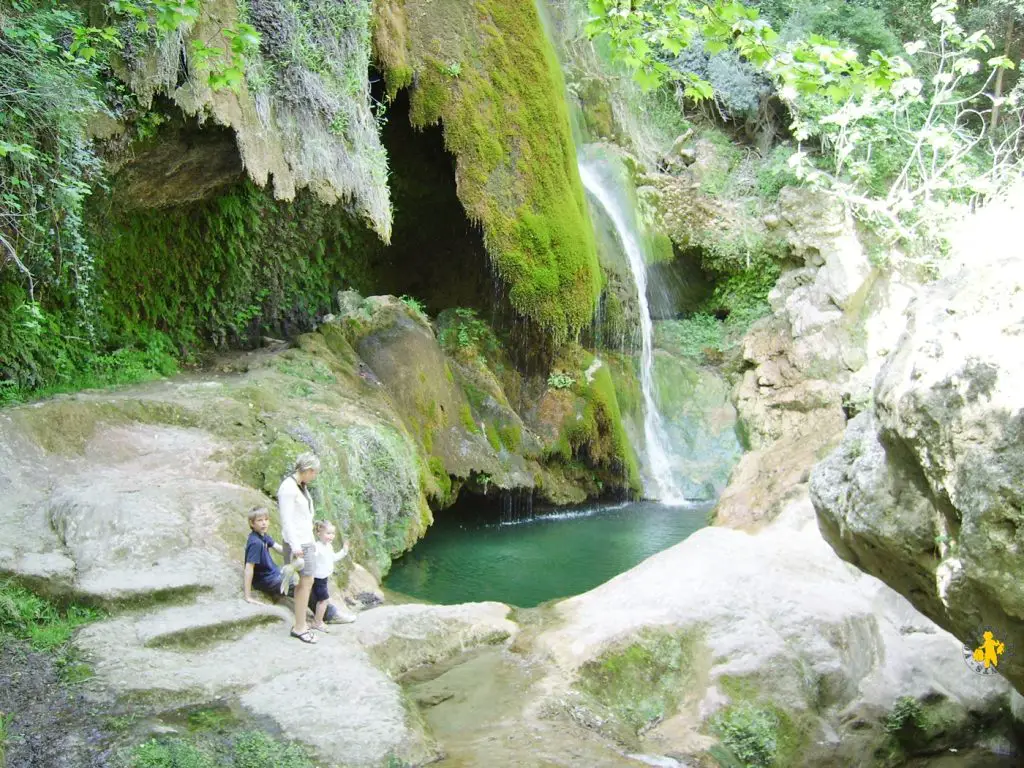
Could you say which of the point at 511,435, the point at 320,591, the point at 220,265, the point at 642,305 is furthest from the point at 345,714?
the point at 642,305

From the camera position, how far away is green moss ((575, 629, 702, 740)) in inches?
232

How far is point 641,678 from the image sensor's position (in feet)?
20.1

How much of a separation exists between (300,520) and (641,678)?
103 inches

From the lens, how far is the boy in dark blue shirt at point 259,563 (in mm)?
6129

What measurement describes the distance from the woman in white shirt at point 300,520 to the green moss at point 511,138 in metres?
7.08

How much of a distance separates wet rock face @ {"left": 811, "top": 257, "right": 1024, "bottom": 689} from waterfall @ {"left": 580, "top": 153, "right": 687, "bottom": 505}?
10043 mm

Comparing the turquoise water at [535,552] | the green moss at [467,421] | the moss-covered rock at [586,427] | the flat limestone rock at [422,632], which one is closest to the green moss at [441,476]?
the turquoise water at [535,552]

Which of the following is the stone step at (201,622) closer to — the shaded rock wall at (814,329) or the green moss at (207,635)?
the green moss at (207,635)

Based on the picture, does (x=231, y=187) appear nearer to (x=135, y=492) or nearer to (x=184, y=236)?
(x=184, y=236)

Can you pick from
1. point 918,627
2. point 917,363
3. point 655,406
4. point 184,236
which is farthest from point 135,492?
point 655,406

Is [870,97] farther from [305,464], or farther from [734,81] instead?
[305,464]

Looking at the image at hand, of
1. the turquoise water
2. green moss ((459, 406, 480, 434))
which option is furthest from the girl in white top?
green moss ((459, 406, 480, 434))

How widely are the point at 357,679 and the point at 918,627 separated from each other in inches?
179

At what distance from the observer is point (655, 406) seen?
16031mm
